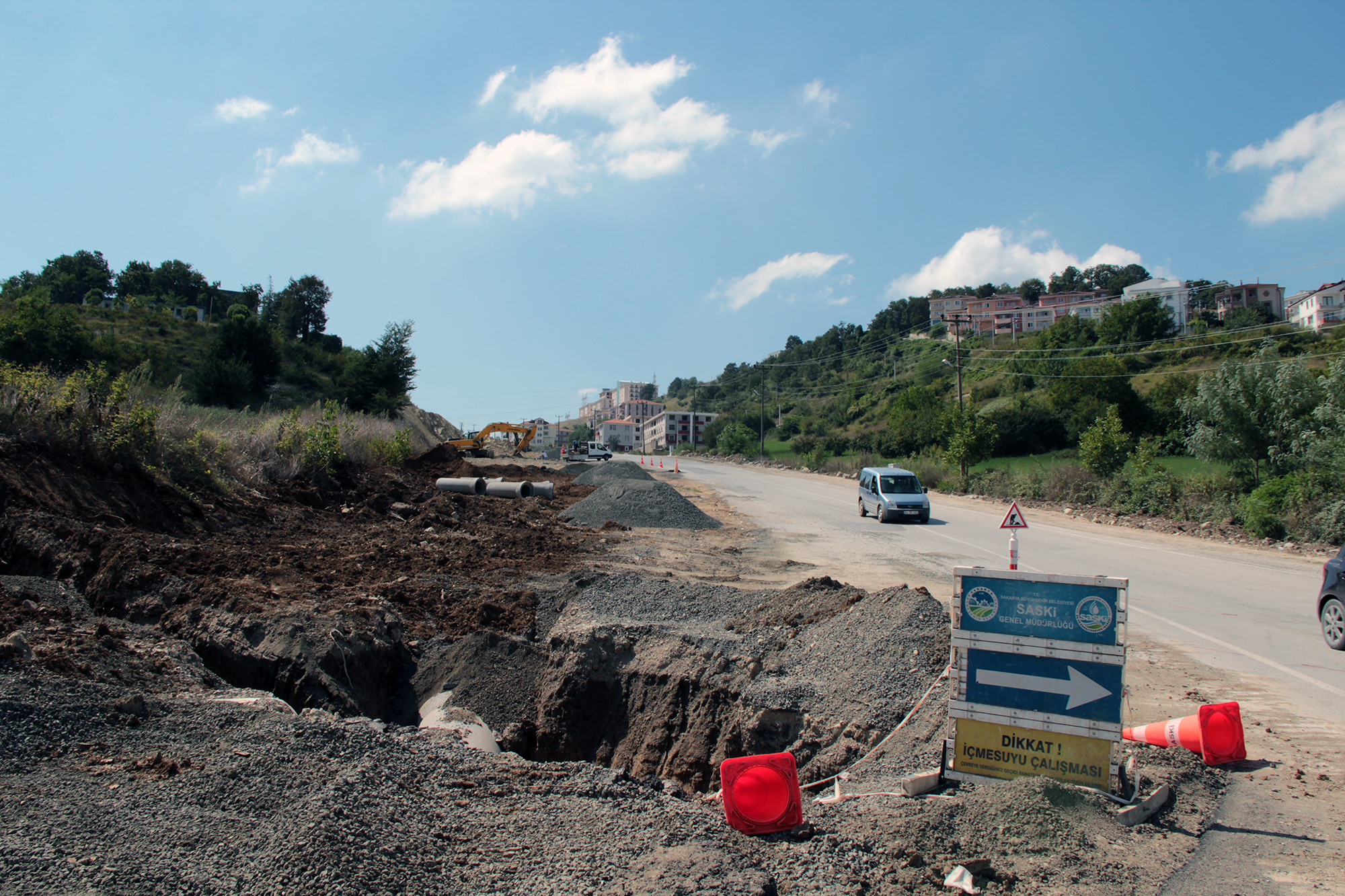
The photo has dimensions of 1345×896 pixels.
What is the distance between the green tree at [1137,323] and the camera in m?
85.0

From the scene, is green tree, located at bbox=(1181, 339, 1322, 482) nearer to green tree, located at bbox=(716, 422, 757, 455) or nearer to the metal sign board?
the metal sign board

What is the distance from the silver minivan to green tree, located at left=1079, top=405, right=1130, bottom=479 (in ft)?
26.3

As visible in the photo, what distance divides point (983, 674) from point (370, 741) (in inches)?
165

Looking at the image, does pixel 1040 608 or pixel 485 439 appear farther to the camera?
pixel 485 439

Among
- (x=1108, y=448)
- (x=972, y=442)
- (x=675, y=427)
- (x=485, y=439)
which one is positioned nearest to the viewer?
(x=1108, y=448)

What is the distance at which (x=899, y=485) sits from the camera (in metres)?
24.9

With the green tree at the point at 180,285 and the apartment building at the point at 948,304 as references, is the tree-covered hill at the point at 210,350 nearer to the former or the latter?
the green tree at the point at 180,285

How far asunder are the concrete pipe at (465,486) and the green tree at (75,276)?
7854cm

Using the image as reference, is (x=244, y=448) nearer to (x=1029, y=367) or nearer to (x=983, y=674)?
(x=983, y=674)

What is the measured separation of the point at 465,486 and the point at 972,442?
84.3ft

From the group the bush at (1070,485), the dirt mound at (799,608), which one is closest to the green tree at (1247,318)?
the bush at (1070,485)

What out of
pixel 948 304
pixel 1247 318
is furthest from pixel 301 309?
pixel 948 304

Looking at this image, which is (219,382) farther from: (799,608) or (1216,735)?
(1216,735)

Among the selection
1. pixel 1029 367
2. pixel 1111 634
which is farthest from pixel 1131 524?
pixel 1029 367
